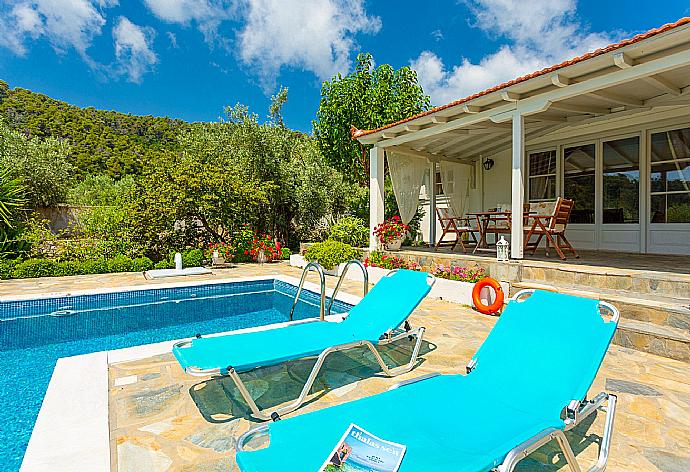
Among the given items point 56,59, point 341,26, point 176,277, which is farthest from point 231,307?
point 56,59

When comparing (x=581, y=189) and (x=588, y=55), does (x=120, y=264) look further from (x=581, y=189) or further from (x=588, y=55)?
(x=581, y=189)

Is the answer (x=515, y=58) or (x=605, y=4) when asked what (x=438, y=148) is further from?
(x=515, y=58)

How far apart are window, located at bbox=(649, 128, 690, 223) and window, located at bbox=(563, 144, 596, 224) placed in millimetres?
1111

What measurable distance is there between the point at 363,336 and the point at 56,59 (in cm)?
3604

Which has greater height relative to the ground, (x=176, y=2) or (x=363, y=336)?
(x=176, y=2)

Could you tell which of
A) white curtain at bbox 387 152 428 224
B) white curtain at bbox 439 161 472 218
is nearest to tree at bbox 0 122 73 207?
white curtain at bbox 387 152 428 224

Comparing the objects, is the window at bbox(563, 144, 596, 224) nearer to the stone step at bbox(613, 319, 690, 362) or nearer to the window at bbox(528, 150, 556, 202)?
the window at bbox(528, 150, 556, 202)

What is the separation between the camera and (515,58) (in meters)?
23.6

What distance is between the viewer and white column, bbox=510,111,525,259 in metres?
6.51

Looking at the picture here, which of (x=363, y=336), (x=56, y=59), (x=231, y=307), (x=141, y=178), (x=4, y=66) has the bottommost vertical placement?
(x=231, y=307)

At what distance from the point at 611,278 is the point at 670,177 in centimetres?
358

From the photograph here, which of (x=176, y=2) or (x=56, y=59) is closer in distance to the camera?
(x=176, y=2)

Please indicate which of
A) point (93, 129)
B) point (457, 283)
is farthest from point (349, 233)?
point (93, 129)

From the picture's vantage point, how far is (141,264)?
10664 mm
